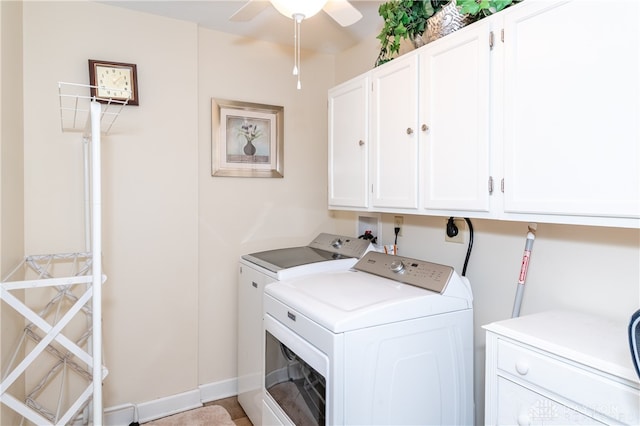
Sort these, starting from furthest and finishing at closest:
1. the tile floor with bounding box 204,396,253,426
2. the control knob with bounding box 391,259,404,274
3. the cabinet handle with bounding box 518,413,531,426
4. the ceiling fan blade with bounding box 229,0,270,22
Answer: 1. the tile floor with bounding box 204,396,253,426
2. the control knob with bounding box 391,259,404,274
3. the ceiling fan blade with bounding box 229,0,270,22
4. the cabinet handle with bounding box 518,413,531,426

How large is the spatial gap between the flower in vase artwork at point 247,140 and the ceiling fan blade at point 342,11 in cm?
111

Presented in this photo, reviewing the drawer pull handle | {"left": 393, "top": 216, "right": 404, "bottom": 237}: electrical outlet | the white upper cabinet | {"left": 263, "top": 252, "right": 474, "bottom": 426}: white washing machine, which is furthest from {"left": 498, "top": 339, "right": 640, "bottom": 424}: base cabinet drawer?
{"left": 393, "top": 216, "right": 404, "bottom": 237}: electrical outlet

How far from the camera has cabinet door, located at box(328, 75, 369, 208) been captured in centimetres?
211

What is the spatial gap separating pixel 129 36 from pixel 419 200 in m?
1.97

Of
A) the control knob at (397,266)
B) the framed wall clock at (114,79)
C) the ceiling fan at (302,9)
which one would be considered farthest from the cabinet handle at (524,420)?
the framed wall clock at (114,79)

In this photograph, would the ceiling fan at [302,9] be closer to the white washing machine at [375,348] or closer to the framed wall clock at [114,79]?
the framed wall clock at [114,79]

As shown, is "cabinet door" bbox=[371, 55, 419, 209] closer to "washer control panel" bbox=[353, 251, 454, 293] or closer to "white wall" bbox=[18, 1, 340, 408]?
"washer control panel" bbox=[353, 251, 454, 293]

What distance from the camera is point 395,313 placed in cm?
145

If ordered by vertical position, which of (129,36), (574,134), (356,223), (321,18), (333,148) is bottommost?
(356,223)

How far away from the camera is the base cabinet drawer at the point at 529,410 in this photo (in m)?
1.10

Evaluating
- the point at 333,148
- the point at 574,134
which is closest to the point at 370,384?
the point at 574,134

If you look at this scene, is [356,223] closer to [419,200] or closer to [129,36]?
[419,200]

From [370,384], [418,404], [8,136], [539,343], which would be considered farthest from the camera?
[8,136]

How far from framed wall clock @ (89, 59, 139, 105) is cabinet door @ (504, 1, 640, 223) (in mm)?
1965
